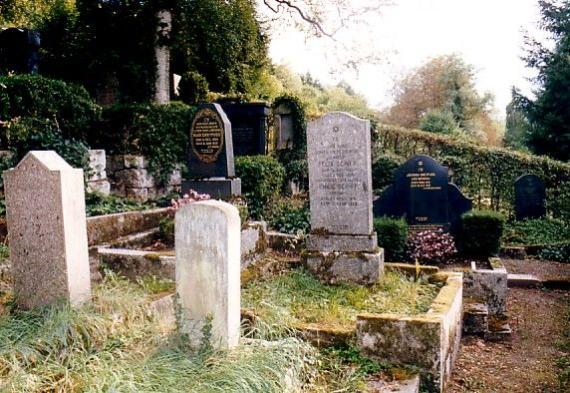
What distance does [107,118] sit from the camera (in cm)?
1282

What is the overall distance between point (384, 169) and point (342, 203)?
852cm

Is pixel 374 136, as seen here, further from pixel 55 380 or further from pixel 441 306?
pixel 55 380

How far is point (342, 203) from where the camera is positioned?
21.4 feet

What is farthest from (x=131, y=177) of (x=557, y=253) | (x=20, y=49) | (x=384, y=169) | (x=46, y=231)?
(x=557, y=253)

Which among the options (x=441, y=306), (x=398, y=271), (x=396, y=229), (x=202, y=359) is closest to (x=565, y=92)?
(x=396, y=229)

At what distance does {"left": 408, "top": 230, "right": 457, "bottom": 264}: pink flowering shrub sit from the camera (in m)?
8.88

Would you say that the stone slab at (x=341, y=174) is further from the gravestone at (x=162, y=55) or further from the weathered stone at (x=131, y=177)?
the gravestone at (x=162, y=55)

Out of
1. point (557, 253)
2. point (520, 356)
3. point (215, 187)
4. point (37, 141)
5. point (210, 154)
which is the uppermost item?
point (37, 141)

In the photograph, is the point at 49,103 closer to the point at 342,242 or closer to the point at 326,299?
the point at 342,242

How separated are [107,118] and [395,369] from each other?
10.8m

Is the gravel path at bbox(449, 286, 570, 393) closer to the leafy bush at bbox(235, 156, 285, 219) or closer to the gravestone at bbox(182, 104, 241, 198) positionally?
the gravestone at bbox(182, 104, 241, 198)

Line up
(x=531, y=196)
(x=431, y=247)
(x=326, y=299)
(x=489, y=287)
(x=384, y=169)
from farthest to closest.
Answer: (x=384, y=169)
(x=531, y=196)
(x=431, y=247)
(x=489, y=287)
(x=326, y=299)

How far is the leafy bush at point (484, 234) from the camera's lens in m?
9.01

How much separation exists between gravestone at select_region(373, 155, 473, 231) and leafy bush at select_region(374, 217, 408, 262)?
3.16 ft
